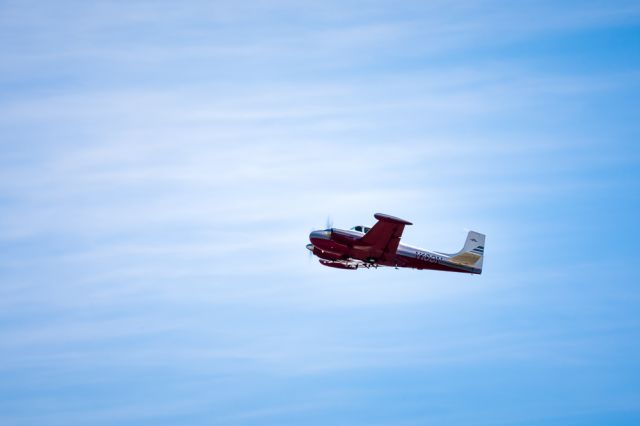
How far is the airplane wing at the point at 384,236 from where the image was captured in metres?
115

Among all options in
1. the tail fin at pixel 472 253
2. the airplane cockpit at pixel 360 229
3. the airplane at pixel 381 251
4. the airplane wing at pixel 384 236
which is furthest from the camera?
the tail fin at pixel 472 253

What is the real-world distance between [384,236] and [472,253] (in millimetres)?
13745

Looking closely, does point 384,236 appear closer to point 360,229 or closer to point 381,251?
point 381,251

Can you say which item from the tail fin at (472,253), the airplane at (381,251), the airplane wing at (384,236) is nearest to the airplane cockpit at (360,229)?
the airplane at (381,251)

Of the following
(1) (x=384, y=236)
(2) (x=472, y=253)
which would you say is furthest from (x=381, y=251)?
(2) (x=472, y=253)

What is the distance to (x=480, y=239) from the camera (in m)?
126

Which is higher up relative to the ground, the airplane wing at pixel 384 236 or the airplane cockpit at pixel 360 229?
the airplane cockpit at pixel 360 229

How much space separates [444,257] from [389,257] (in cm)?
864

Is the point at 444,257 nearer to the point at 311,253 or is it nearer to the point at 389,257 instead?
the point at 389,257

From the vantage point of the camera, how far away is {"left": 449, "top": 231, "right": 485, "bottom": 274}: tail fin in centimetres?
12431

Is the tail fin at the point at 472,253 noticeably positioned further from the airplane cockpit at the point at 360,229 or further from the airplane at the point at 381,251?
the airplane cockpit at the point at 360,229

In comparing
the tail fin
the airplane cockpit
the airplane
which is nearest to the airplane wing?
the airplane

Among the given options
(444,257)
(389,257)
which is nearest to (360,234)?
(389,257)

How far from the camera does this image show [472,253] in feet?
409
